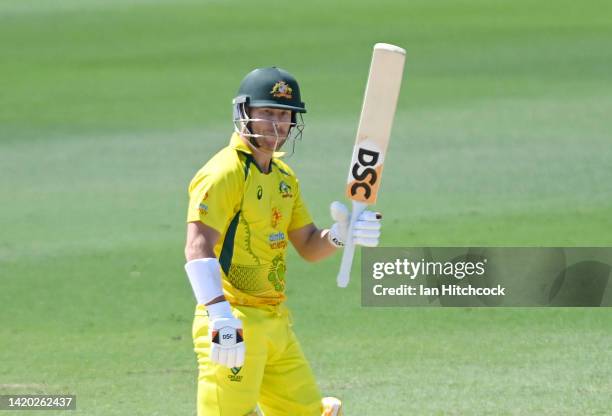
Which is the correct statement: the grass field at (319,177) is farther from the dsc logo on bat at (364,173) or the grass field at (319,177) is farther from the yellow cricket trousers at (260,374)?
the dsc logo on bat at (364,173)

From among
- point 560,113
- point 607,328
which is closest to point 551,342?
point 607,328

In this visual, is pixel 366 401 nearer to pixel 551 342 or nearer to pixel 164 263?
pixel 551 342

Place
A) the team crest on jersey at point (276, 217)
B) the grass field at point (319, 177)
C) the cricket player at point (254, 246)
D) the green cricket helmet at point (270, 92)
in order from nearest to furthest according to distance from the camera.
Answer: the cricket player at point (254, 246) → the green cricket helmet at point (270, 92) → the team crest on jersey at point (276, 217) → the grass field at point (319, 177)

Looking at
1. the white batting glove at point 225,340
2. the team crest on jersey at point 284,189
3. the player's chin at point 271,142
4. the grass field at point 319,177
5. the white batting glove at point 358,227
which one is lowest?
the grass field at point 319,177

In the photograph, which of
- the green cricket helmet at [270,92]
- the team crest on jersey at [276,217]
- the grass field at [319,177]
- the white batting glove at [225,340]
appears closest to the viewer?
the white batting glove at [225,340]

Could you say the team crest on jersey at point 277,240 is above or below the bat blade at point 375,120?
below

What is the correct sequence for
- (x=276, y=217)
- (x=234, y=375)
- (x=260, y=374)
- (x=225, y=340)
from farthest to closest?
(x=276, y=217), (x=260, y=374), (x=234, y=375), (x=225, y=340)

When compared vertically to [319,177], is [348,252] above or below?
above

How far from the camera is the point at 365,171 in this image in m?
6.43

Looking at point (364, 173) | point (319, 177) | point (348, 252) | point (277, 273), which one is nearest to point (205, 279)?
point (277, 273)

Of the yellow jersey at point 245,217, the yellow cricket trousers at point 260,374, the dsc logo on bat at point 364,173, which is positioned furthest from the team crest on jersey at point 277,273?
the dsc logo on bat at point 364,173

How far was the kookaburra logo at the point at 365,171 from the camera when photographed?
6.41 metres

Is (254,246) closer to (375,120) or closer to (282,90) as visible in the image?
(282,90)

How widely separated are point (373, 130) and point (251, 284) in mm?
936
